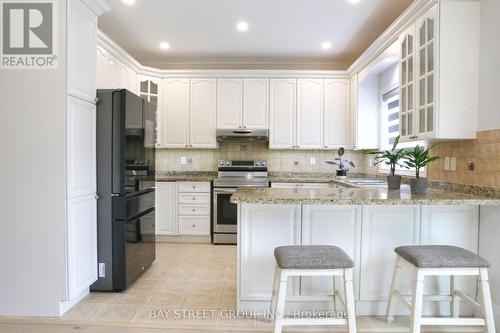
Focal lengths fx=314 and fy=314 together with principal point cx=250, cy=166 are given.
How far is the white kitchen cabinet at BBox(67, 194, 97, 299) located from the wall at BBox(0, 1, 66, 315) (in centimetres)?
6

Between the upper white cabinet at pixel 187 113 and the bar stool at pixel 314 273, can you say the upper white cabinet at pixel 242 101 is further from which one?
the bar stool at pixel 314 273

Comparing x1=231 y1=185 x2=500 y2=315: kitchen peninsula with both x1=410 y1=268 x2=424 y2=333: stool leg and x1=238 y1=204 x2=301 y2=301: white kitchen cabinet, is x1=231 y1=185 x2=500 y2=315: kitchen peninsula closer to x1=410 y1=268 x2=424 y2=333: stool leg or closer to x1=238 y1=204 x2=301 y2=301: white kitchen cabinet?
x1=238 y1=204 x2=301 y2=301: white kitchen cabinet

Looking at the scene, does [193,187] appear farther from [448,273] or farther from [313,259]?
[448,273]

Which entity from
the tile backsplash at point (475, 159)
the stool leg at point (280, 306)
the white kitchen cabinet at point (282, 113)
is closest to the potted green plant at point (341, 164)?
the white kitchen cabinet at point (282, 113)

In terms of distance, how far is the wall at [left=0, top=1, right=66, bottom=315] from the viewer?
7.20 ft

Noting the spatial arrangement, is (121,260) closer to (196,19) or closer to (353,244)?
(353,244)

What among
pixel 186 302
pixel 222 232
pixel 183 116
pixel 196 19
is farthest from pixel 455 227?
pixel 183 116

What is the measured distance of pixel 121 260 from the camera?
2631mm

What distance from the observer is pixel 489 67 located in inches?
85.9

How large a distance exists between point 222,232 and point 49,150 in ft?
8.31

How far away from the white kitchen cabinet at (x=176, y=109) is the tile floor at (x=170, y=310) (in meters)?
2.01

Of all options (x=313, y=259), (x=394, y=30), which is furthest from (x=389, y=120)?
(x=313, y=259)

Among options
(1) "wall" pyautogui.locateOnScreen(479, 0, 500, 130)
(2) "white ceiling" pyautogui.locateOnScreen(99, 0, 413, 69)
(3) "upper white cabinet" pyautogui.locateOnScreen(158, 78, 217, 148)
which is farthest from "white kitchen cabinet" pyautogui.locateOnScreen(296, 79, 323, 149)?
(1) "wall" pyautogui.locateOnScreen(479, 0, 500, 130)

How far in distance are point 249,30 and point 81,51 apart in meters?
1.94
